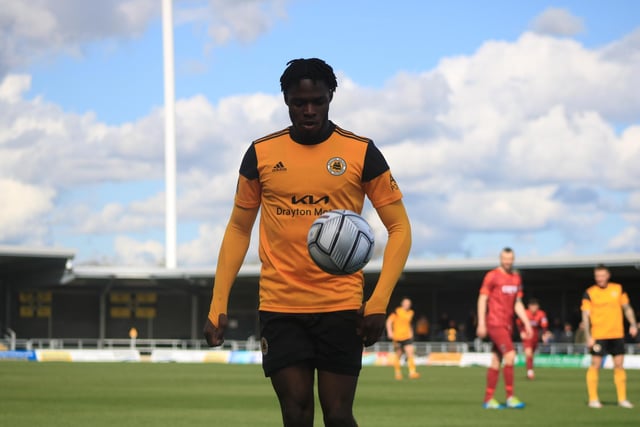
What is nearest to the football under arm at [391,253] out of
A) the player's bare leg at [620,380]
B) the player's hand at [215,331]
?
the player's hand at [215,331]

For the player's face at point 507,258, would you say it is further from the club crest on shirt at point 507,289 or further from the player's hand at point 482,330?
the player's hand at point 482,330

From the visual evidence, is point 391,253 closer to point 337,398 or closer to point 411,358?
point 337,398

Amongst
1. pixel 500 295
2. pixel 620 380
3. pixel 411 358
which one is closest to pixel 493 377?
pixel 500 295

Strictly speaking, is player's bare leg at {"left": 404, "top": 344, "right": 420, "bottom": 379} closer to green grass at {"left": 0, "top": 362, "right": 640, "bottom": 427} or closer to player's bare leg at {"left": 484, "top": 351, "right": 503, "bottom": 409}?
green grass at {"left": 0, "top": 362, "right": 640, "bottom": 427}

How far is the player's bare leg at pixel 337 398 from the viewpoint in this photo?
621 cm

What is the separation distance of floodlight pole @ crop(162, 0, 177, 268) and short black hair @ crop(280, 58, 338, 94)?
5346 centimetres

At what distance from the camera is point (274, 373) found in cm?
632

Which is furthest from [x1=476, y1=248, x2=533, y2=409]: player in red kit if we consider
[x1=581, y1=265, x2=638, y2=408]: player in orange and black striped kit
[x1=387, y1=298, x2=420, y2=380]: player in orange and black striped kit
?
[x1=387, y1=298, x2=420, y2=380]: player in orange and black striped kit

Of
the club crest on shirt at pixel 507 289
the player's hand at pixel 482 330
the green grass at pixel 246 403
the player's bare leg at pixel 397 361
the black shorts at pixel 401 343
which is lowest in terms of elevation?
the green grass at pixel 246 403

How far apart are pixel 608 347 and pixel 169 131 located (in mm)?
44965

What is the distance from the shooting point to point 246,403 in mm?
18234

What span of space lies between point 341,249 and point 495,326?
11425mm

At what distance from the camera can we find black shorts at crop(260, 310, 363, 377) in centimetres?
624

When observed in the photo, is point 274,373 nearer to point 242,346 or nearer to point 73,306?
point 242,346
